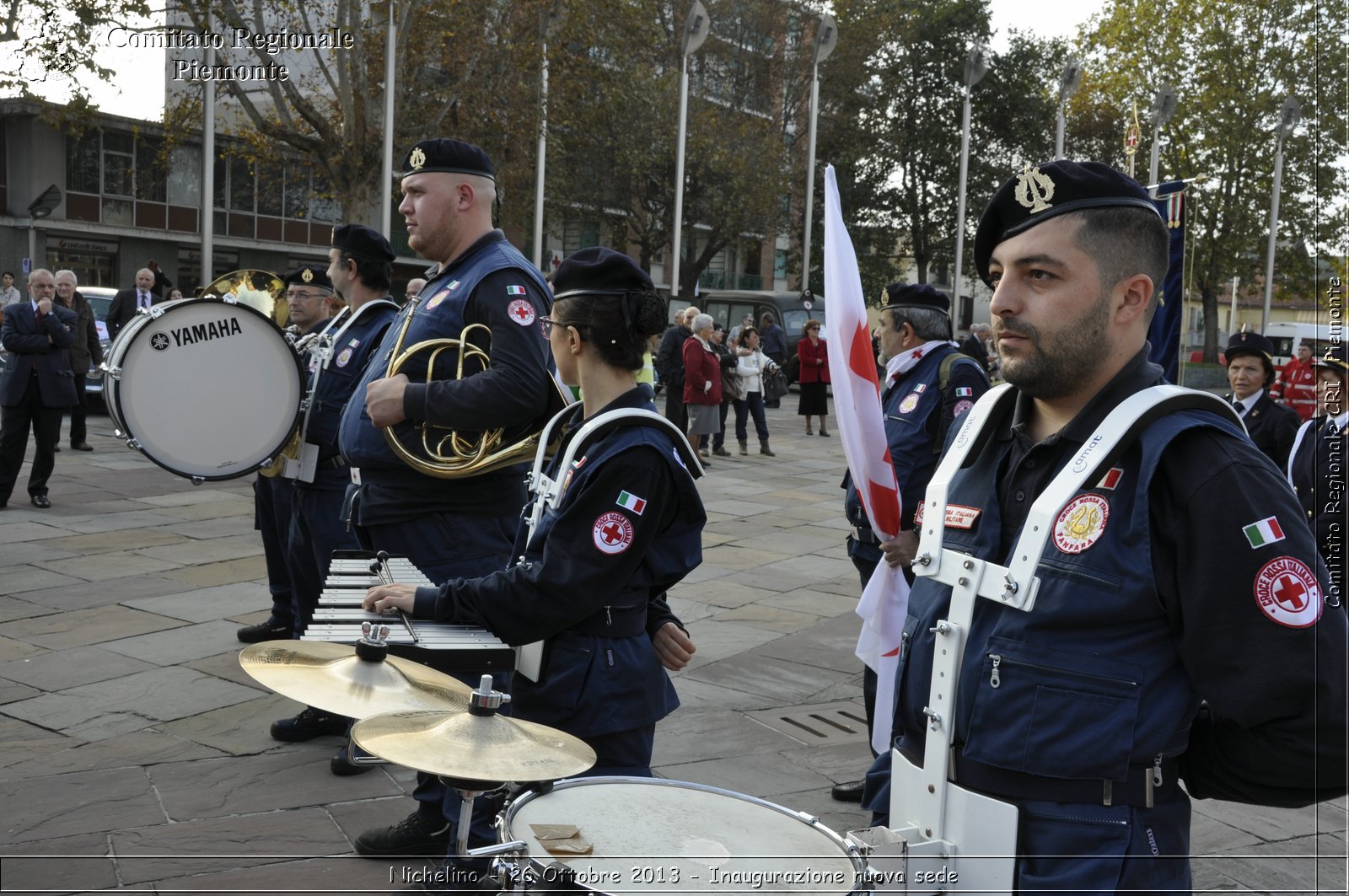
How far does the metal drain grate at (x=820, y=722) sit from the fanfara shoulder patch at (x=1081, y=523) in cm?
355

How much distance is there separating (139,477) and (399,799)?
8492 mm

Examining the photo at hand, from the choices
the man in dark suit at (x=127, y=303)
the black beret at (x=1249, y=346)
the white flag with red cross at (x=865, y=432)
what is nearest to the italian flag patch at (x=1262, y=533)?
the white flag with red cross at (x=865, y=432)

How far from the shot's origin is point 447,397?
3.64 metres

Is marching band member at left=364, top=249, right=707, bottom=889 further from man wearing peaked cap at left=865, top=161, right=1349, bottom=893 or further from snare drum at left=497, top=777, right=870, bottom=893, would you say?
man wearing peaked cap at left=865, top=161, right=1349, bottom=893

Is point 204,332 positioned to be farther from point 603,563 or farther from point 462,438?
point 603,563

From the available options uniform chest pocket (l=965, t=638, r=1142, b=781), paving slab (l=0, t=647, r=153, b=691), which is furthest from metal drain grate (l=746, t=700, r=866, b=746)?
uniform chest pocket (l=965, t=638, r=1142, b=781)

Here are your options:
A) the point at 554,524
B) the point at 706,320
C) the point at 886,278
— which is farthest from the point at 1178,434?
the point at 886,278

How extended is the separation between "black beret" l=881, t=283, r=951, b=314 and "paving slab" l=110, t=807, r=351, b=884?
3.18m

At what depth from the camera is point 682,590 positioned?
795 cm

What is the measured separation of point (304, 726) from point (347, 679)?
277cm

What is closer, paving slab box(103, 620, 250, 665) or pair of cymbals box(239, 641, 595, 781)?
pair of cymbals box(239, 641, 595, 781)

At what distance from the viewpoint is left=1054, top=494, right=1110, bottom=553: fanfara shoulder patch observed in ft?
5.44

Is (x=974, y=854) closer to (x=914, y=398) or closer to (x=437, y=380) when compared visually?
(x=437, y=380)

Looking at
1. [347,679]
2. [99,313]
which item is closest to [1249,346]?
[347,679]
